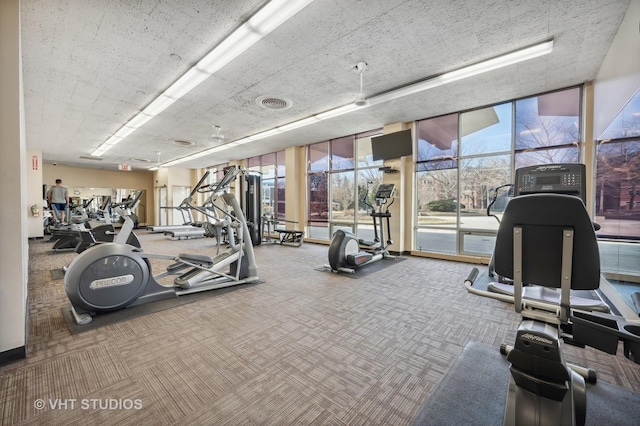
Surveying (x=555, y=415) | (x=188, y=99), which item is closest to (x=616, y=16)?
(x=555, y=415)

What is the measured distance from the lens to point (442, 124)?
20.5 feet

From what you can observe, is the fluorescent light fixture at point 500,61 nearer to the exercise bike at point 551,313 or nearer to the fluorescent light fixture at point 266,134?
the exercise bike at point 551,313

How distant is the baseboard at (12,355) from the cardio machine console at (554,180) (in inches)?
172

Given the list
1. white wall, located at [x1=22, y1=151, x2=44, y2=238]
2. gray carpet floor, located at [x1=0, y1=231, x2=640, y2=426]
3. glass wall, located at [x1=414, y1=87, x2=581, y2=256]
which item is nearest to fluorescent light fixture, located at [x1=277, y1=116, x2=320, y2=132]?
glass wall, located at [x1=414, y1=87, x2=581, y2=256]

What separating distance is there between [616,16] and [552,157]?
264 centimetres

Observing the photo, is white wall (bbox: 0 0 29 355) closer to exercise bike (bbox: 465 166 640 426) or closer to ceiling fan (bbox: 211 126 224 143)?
exercise bike (bbox: 465 166 640 426)

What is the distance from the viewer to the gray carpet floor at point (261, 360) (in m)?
1.63

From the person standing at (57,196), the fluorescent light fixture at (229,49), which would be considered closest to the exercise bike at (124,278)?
the fluorescent light fixture at (229,49)

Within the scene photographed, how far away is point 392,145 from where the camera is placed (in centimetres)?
658

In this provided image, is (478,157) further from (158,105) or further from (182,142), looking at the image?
(182,142)

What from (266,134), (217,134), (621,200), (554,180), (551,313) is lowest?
(551,313)

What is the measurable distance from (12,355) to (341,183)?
23.3 ft

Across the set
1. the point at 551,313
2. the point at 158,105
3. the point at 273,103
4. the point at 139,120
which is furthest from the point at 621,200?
the point at 139,120

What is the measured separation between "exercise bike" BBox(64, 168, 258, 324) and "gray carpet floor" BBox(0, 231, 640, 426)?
296 millimetres
